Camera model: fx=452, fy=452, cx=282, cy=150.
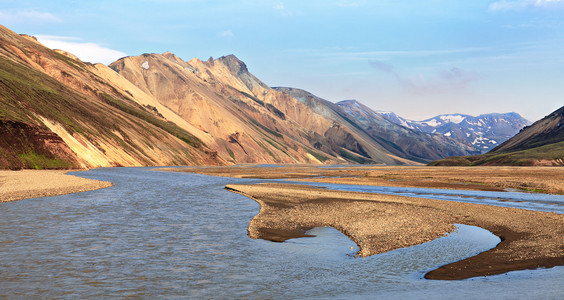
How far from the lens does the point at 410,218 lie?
3559cm

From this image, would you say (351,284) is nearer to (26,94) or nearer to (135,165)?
(26,94)

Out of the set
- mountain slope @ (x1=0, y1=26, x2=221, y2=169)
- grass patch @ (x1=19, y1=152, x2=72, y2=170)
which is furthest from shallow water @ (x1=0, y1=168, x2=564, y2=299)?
mountain slope @ (x1=0, y1=26, x2=221, y2=169)

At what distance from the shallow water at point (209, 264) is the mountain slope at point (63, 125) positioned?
68320mm

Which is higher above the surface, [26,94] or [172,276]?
[26,94]

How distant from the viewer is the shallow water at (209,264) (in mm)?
16422

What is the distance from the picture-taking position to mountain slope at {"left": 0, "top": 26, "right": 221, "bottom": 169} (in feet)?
314

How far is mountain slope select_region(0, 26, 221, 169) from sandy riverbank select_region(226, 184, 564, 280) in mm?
69120

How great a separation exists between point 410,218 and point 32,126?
302 ft

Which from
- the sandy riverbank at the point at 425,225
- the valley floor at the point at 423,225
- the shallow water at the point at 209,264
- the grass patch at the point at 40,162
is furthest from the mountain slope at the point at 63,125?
the sandy riverbank at the point at 425,225

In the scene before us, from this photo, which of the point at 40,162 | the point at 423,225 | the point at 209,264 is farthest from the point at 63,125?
the point at 209,264

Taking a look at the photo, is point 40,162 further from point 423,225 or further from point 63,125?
point 423,225

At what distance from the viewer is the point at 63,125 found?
4872 inches

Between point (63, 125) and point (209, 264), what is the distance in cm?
11833

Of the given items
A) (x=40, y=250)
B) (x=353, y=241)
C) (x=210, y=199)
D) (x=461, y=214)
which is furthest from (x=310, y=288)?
(x=210, y=199)
